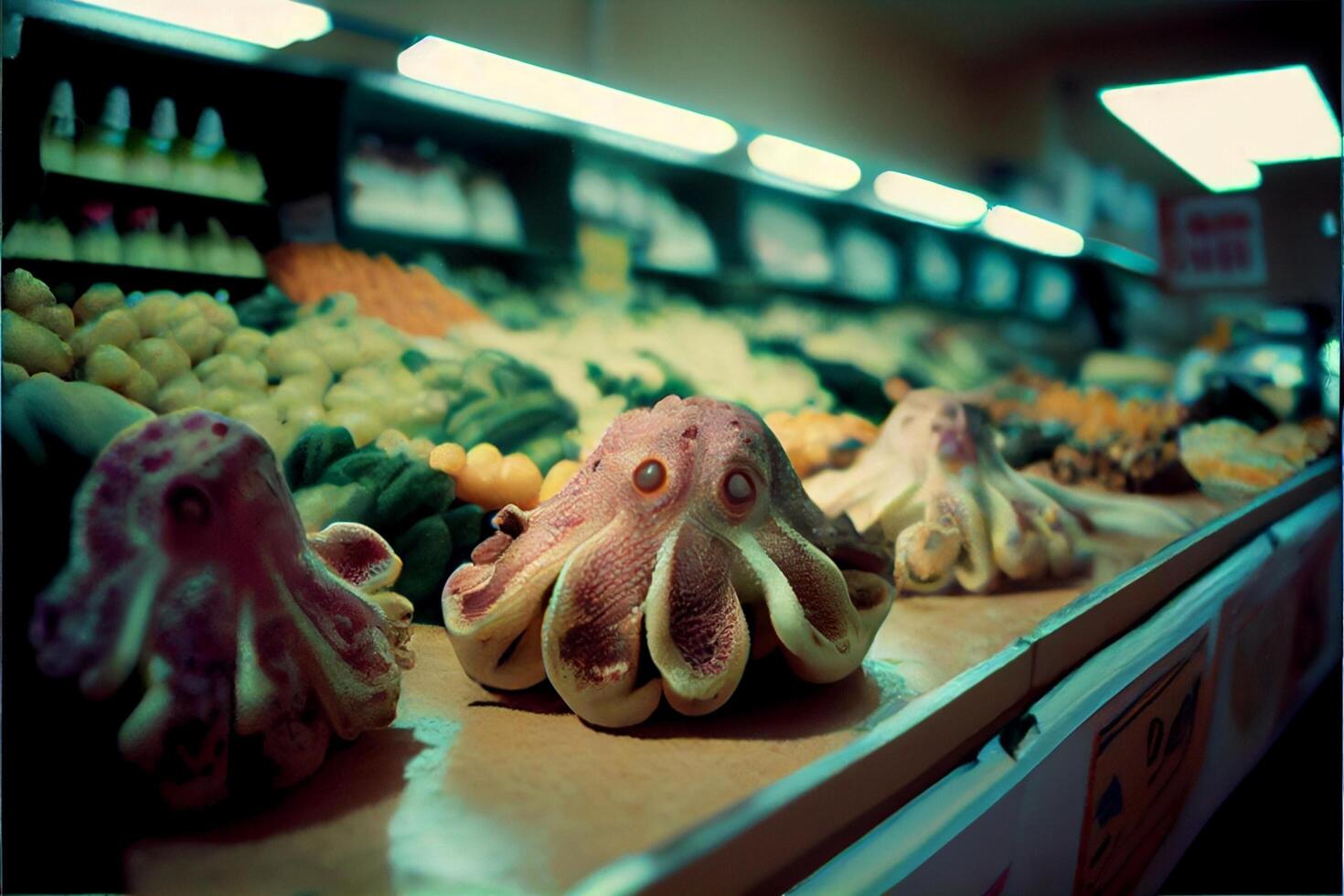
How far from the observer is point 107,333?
0.72 m

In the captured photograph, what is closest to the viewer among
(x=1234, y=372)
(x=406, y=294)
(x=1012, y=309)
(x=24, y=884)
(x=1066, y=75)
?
(x=24, y=884)

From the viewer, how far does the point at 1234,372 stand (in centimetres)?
268

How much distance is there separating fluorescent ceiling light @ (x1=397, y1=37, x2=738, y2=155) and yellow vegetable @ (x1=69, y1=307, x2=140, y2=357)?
0.46 meters

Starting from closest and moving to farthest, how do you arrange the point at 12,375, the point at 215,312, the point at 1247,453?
the point at 12,375
the point at 215,312
the point at 1247,453

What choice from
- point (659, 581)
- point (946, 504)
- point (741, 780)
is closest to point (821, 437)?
point (946, 504)

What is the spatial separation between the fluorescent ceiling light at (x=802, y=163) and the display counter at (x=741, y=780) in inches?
29.3

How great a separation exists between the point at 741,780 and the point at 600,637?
7.5 inches

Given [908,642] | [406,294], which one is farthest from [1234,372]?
[406,294]

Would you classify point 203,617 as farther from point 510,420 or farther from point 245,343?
point 510,420

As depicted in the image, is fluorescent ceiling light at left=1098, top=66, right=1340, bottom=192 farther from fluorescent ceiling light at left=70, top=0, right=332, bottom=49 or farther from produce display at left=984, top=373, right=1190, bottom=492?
fluorescent ceiling light at left=70, top=0, right=332, bottom=49

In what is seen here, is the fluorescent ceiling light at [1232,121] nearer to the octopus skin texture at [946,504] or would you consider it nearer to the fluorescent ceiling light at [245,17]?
the octopus skin texture at [946,504]

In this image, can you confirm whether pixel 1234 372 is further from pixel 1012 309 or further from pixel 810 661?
pixel 810 661

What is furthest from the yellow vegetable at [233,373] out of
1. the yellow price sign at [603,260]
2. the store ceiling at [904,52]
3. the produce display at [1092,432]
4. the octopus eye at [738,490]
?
the produce display at [1092,432]

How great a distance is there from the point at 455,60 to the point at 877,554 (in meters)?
0.79
